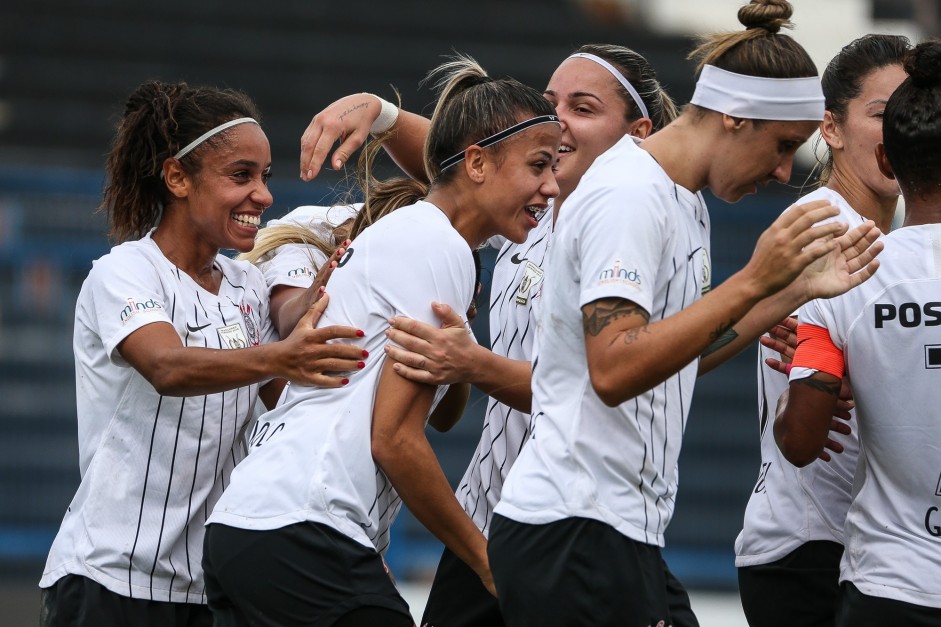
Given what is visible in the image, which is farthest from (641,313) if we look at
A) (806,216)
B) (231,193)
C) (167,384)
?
(231,193)

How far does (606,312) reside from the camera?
8.61 ft

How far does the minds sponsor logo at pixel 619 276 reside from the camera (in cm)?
261

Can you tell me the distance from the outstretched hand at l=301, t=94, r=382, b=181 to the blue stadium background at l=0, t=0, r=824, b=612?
109 inches

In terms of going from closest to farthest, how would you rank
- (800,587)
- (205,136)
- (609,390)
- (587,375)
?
(609,390) < (587,375) < (800,587) < (205,136)

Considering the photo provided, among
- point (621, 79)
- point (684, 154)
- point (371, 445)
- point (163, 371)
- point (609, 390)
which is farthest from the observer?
point (621, 79)

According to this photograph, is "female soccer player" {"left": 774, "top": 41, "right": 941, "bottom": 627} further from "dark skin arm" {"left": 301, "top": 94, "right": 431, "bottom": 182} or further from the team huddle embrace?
"dark skin arm" {"left": 301, "top": 94, "right": 431, "bottom": 182}

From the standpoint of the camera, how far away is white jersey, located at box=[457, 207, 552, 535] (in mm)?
3812

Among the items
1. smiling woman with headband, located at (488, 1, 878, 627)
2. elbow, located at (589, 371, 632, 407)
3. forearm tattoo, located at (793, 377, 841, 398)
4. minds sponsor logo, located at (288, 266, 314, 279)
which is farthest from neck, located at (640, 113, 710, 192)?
minds sponsor logo, located at (288, 266, 314, 279)

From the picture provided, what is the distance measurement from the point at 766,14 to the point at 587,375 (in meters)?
0.91

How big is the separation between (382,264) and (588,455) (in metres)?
0.77

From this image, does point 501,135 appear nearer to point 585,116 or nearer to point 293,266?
point 585,116

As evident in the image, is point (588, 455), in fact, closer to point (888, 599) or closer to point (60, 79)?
point (888, 599)

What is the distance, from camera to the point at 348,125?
3965 millimetres

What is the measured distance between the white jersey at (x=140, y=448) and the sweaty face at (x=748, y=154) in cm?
149
